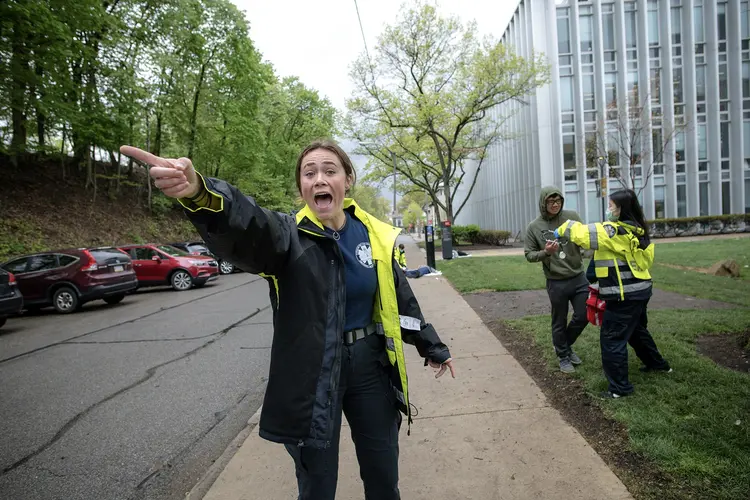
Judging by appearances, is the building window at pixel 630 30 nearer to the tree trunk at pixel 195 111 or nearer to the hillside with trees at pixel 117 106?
the hillside with trees at pixel 117 106

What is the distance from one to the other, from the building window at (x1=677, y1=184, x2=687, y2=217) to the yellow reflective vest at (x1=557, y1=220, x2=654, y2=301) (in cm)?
2851

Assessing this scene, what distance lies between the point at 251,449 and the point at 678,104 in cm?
3166

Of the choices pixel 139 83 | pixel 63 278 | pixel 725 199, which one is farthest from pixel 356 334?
pixel 725 199

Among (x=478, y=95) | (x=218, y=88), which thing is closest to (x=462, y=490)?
(x=478, y=95)

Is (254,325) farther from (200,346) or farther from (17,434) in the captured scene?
(17,434)

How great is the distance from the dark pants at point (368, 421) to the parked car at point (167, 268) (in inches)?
549

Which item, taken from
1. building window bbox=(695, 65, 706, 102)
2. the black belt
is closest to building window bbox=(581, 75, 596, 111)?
building window bbox=(695, 65, 706, 102)

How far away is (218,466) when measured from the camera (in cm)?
309

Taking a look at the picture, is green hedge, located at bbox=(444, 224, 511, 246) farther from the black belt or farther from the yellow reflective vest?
the black belt

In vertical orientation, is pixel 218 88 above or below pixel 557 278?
above

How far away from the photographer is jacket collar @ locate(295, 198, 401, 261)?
1.87 m

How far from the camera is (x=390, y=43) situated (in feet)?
74.2

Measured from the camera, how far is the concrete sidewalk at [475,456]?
2596mm

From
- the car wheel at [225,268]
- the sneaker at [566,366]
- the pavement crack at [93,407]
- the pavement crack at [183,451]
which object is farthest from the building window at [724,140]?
the pavement crack at [183,451]
